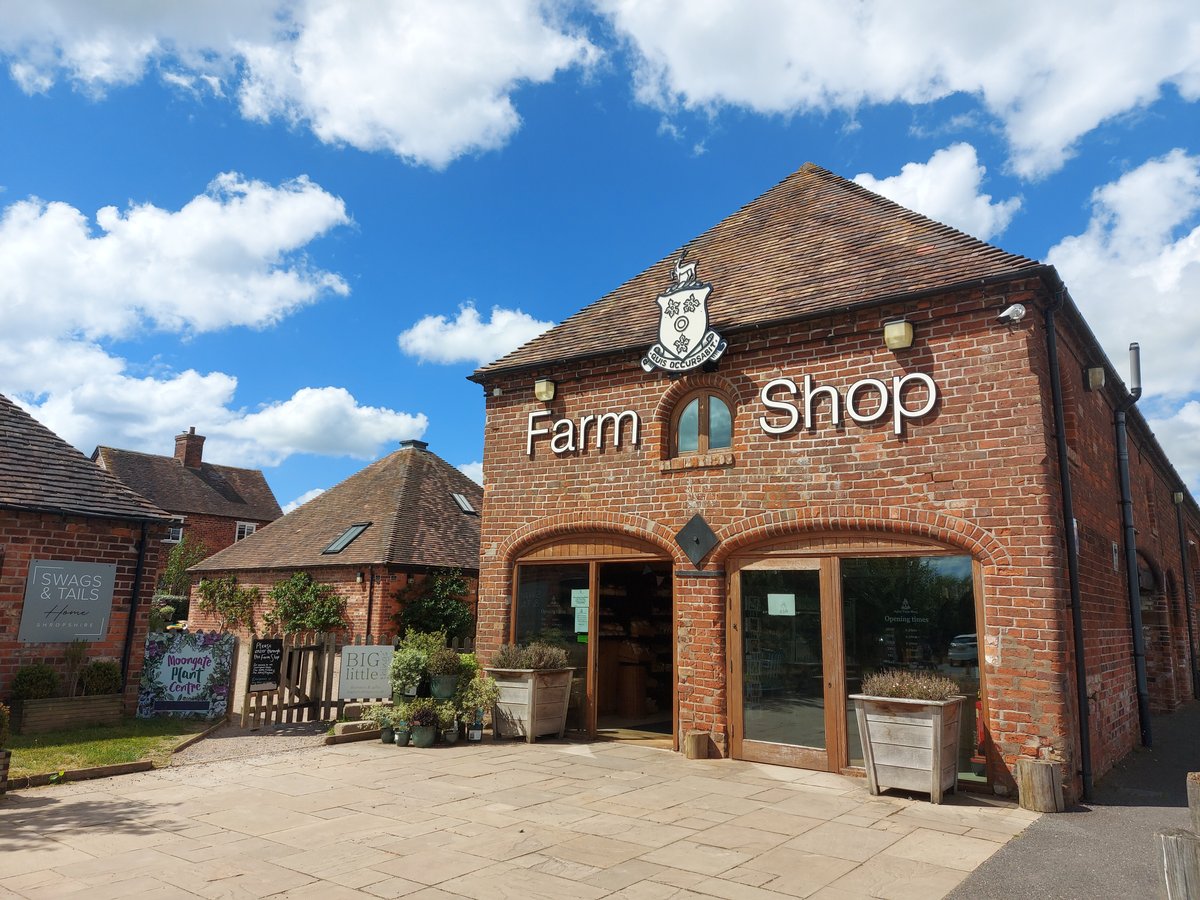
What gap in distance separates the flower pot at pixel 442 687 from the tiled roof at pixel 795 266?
4600mm

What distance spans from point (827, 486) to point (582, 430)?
12.1 ft

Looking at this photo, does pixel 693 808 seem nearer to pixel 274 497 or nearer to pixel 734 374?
pixel 734 374

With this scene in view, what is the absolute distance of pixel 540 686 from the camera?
33.9 feet

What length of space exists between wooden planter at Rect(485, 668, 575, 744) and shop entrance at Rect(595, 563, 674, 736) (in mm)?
1321

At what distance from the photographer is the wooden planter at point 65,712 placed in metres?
10.2

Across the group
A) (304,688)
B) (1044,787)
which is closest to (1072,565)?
(1044,787)

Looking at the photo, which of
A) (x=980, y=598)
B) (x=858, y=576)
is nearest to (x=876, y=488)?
(x=858, y=576)

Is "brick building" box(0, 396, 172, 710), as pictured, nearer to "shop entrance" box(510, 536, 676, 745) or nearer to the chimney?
"shop entrance" box(510, 536, 676, 745)

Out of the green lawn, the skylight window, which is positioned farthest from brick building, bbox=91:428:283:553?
the green lawn

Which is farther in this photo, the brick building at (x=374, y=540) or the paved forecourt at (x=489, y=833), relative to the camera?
the brick building at (x=374, y=540)

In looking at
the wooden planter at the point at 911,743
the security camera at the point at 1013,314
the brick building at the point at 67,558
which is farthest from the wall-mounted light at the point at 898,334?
the brick building at the point at 67,558

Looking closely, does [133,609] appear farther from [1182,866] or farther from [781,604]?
[1182,866]

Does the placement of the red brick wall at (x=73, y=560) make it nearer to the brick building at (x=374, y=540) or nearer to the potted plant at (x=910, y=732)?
the brick building at (x=374, y=540)

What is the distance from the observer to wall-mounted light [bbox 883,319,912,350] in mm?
8570
